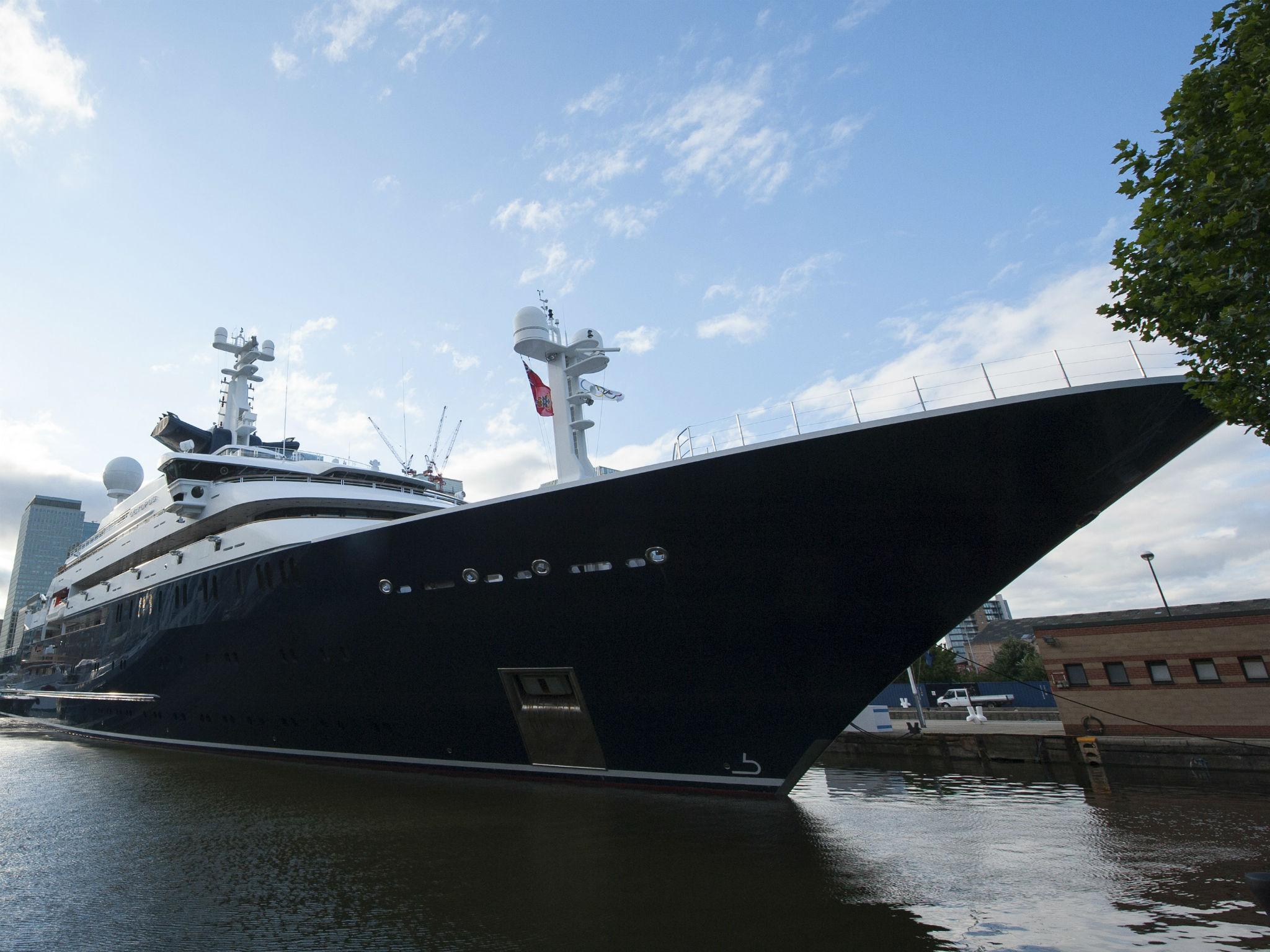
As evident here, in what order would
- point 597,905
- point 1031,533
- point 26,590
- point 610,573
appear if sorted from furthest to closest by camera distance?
1. point 26,590
2. point 610,573
3. point 1031,533
4. point 597,905

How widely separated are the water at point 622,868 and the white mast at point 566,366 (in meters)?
7.46

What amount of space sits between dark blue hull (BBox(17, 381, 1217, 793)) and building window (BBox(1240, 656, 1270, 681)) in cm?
1184

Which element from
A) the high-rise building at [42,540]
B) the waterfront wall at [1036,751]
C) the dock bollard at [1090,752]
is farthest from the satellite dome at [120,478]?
the high-rise building at [42,540]

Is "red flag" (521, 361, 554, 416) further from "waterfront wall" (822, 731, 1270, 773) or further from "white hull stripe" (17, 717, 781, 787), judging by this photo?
"waterfront wall" (822, 731, 1270, 773)

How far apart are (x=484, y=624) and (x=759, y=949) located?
7.64 meters

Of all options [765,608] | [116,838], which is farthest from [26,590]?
[765,608]

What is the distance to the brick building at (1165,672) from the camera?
16.2m

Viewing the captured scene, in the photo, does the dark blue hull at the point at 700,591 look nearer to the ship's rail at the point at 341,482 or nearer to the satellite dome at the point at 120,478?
the ship's rail at the point at 341,482

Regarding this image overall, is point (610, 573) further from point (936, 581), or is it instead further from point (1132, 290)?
point (1132, 290)

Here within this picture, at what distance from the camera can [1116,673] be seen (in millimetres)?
17953

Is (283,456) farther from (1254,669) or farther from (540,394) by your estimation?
(1254,669)

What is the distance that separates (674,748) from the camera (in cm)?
1174

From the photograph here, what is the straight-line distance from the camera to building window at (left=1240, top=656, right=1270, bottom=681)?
16078 millimetres

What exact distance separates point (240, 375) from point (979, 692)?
37.8 m
